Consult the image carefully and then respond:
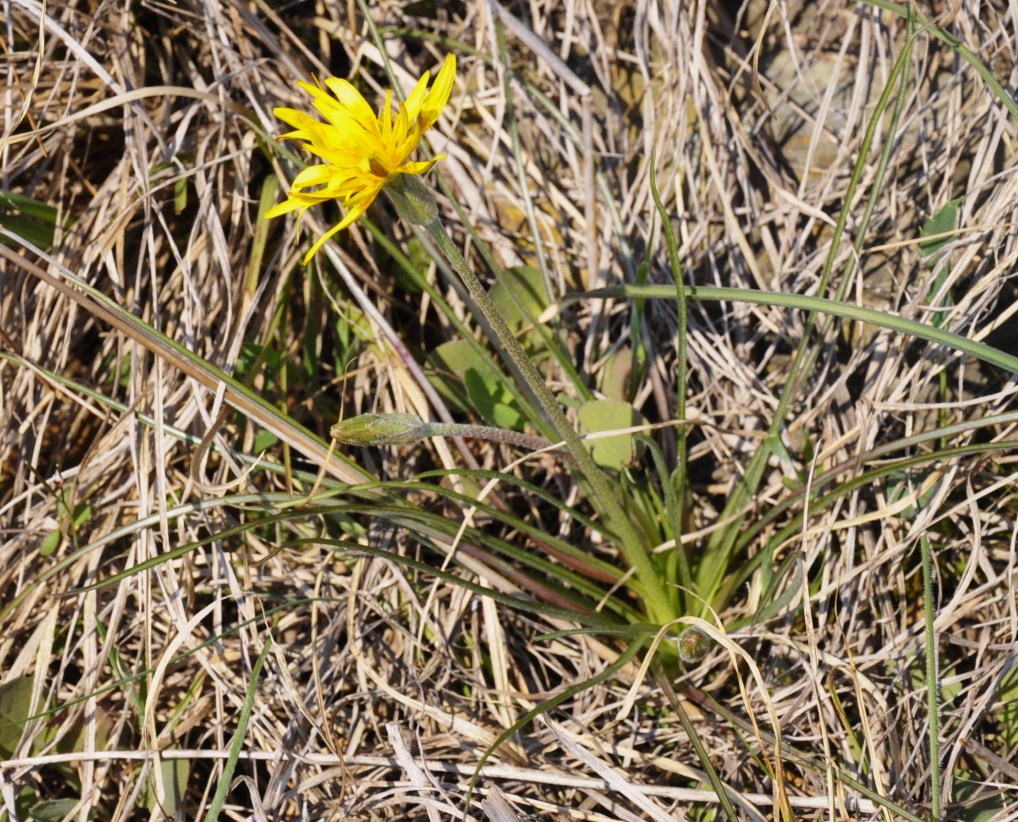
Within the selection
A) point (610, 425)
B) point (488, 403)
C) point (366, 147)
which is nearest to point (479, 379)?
point (488, 403)

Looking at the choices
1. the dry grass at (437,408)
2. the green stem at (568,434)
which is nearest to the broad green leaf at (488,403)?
the dry grass at (437,408)

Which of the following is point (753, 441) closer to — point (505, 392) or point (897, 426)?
point (897, 426)

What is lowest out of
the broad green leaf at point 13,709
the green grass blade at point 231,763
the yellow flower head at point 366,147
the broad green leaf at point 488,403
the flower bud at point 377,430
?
the broad green leaf at point 13,709

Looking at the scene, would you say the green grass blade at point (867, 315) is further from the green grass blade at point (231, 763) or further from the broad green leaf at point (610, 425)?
the green grass blade at point (231, 763)

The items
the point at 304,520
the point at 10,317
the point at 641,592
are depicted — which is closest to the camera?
the point at 641,592

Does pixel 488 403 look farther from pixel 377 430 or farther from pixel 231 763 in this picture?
pixel 231 763

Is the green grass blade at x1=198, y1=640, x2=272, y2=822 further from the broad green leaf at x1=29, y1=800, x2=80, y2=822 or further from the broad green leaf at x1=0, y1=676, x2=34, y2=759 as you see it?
the broad green leaf at x1=0, y1=676, x2=34, y2=759

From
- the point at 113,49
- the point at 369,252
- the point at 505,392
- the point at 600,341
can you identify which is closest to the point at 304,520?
the point at 505,392
